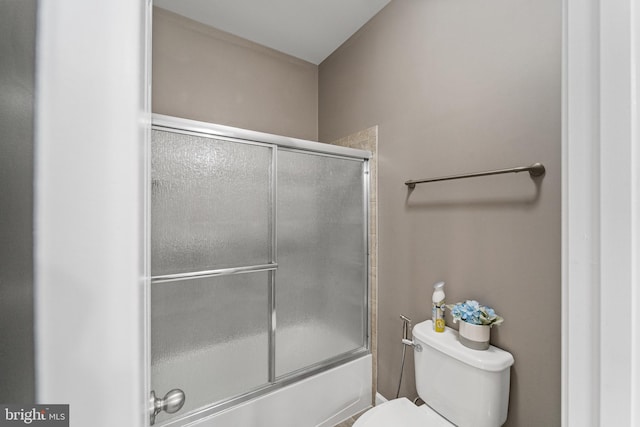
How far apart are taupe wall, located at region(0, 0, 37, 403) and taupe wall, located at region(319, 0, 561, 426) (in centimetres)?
123

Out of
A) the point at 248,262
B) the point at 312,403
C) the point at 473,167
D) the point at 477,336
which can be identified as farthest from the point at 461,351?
the point at 248,262

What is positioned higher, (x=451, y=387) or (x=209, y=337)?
(x=209, y=337)

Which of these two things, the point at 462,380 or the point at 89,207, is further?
the point at 462,380

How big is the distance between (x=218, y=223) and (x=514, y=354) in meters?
1.35

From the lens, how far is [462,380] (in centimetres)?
103

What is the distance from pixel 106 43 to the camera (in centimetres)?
13

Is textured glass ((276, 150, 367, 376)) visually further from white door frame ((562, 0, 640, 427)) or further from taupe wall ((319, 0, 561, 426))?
white door frame ((562, 0, 640, 427))

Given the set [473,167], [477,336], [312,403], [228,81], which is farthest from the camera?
[228,81]

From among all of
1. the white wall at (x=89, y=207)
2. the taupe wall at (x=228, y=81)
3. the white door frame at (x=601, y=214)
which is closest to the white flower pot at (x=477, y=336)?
the white door frame at (x=601, y=214)

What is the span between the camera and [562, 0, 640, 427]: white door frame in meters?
0.37

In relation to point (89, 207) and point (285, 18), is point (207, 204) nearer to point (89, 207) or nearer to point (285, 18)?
point (89, 207)

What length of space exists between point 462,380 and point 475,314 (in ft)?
0.86

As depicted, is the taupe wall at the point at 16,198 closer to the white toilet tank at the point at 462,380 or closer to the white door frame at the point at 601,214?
the white door frame at the point at 601,214

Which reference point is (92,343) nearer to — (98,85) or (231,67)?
(98,85)
